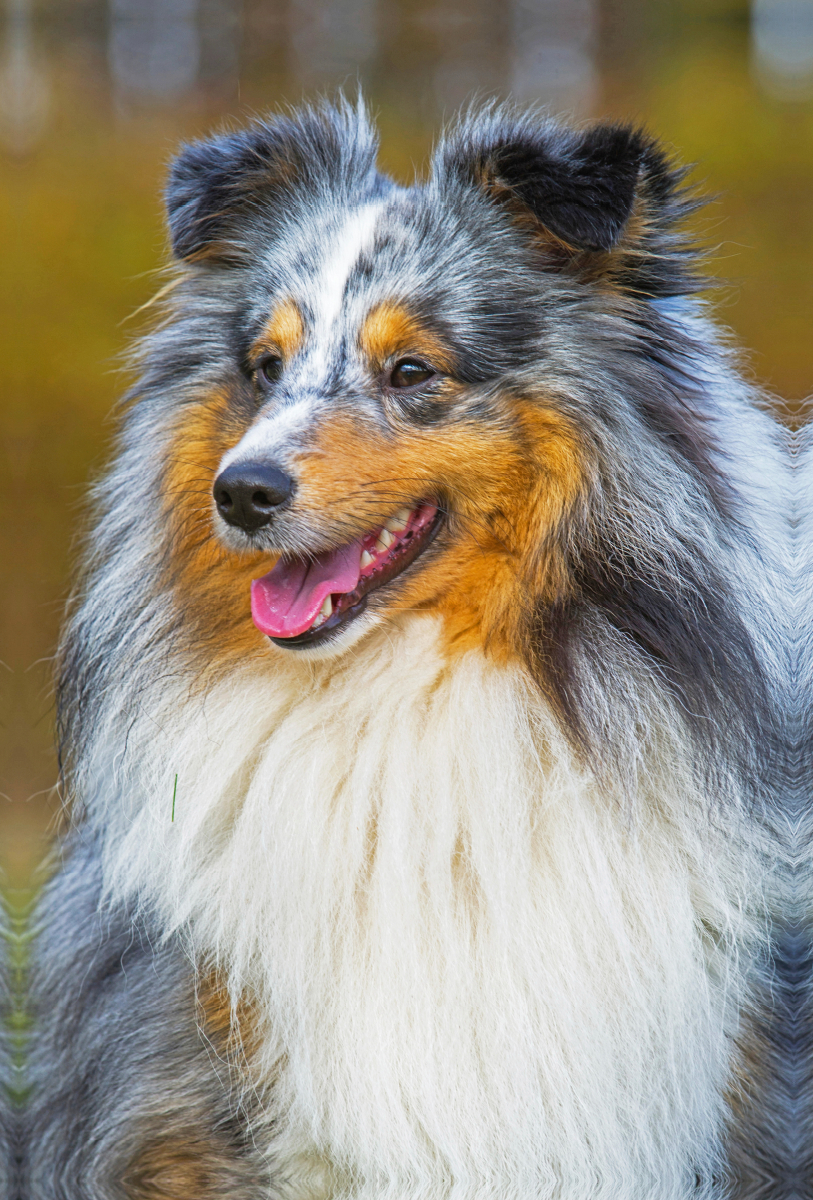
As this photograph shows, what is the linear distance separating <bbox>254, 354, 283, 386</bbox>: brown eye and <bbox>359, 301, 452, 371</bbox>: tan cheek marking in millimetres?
252

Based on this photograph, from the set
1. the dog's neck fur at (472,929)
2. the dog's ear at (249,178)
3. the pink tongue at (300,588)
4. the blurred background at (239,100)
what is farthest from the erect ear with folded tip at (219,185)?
the blurred background at (239,100)

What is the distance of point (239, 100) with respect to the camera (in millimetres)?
6367

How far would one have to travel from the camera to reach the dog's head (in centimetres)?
254

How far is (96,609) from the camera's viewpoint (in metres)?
3.00

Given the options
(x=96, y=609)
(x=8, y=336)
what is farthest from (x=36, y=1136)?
(x=8, y=336)

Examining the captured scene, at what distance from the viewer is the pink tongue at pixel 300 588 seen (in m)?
2.57

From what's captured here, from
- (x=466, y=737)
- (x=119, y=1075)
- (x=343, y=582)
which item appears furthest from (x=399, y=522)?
(x=119, y=1075)

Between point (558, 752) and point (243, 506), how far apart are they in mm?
824

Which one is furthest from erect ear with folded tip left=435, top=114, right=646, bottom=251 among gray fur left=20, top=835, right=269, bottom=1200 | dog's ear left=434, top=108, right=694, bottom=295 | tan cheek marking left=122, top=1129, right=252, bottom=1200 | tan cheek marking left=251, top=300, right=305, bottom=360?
tan cheek marking left=122, top=1129, right=252, bottom=1200

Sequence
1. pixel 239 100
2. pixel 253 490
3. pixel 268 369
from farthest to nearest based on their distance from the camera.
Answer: pixel 239 100 → pixel 268 369 → pixel 253 490

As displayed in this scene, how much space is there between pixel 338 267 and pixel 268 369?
29cm

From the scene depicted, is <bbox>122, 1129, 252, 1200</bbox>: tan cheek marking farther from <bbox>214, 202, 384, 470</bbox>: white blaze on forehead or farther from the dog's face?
<bbox>214, 202, 384, 470</bbox>: white blaze on forehead

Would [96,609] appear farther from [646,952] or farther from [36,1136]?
Result: [646,952]

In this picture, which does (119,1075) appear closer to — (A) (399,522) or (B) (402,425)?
(A) (399,522)
